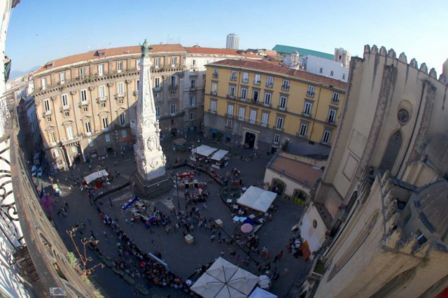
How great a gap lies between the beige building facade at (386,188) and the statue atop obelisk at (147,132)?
14.4 metres

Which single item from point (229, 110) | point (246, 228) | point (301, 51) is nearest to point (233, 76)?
point (229, 110)

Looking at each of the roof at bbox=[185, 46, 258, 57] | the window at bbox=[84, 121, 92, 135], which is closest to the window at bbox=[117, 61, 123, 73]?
the window at bbox=[84, 121, 92, 135]

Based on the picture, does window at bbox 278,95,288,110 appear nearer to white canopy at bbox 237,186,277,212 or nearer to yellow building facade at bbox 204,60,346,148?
yellow building facade at bbox 204,60,346,148

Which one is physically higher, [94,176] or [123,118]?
[123,118]

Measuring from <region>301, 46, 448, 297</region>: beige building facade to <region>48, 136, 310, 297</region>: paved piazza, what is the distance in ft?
9.55

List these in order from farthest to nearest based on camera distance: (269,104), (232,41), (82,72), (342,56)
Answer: (232,41)
(342,56)
(269,104)
(82,72)

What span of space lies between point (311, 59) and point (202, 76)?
23122mm

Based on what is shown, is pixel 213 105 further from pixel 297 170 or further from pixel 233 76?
pixel 297 170

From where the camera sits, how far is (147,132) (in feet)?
89.2

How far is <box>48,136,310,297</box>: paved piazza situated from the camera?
2045 cm

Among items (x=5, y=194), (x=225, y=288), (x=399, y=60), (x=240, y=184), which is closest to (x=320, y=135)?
(x=240, y=184)

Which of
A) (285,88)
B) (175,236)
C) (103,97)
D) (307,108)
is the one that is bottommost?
(175,236)

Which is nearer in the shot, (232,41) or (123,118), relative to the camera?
(123,118)

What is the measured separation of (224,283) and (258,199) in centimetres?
953
